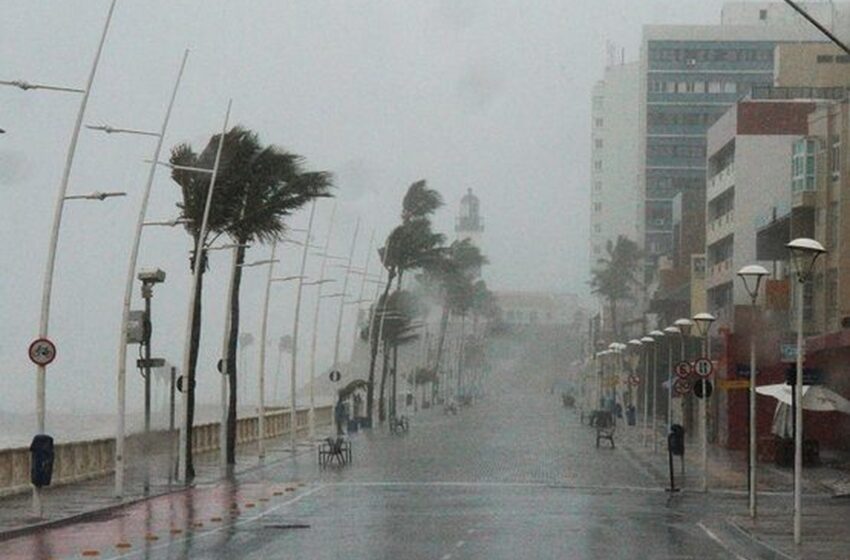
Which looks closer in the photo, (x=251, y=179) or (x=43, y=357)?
(x=43, y=357)

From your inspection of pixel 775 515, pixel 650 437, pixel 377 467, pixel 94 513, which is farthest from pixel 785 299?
pixel 94 513

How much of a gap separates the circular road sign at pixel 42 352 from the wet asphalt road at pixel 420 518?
10.1 ft

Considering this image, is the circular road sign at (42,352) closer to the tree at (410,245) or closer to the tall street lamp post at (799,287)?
the tall street lamp post at (799,287)

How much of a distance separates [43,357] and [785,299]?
4638 centimetres

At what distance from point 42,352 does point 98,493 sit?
835 centimetres

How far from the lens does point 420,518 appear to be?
1361 inches

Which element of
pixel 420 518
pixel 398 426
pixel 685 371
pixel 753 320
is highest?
pixel 753 320

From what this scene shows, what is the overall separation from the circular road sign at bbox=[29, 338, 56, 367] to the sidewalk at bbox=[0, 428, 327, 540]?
2.81 m

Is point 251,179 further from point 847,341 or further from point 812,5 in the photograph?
point 812,5

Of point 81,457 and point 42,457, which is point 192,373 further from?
point 42,457

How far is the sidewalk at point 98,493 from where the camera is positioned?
109 feet

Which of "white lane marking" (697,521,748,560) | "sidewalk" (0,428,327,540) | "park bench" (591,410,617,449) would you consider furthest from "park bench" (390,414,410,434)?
"white lane marking" (697,521,748,560)

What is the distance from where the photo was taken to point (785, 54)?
111m

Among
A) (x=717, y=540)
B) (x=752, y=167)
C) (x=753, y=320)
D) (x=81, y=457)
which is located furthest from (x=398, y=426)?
(x=717, y=540)
